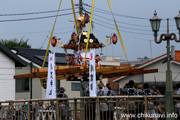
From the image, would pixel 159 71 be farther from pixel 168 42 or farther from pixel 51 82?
pixel 168 42

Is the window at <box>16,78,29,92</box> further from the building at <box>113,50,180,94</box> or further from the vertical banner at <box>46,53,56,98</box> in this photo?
the vertical banner at <box>46,53,56,98</box>

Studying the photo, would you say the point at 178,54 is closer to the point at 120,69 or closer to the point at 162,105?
the point at 120,69

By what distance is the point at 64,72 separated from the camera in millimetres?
22359

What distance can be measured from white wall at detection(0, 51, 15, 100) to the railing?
54.9ft

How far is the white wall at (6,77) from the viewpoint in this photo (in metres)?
35.2

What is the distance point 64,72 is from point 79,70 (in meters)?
0.91

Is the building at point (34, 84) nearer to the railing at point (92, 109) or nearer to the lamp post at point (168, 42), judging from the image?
the railing at point (92, 109)

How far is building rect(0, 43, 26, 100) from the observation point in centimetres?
3525

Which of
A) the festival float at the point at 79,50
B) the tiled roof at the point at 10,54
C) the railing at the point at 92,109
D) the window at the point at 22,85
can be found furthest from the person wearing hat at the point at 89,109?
the window at the point at 22,85

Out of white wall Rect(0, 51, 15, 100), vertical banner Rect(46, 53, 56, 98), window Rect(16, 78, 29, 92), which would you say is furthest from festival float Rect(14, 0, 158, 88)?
window Rect(16, 78, 29, 92)

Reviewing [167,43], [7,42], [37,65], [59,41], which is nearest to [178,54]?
[37,65]

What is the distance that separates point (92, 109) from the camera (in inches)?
611

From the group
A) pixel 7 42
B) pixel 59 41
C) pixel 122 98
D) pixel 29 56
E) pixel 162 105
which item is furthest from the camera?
pixel 7 42

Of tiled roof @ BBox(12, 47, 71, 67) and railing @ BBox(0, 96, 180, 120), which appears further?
tiled roof @ BBox(12, 47, 71, 67)
